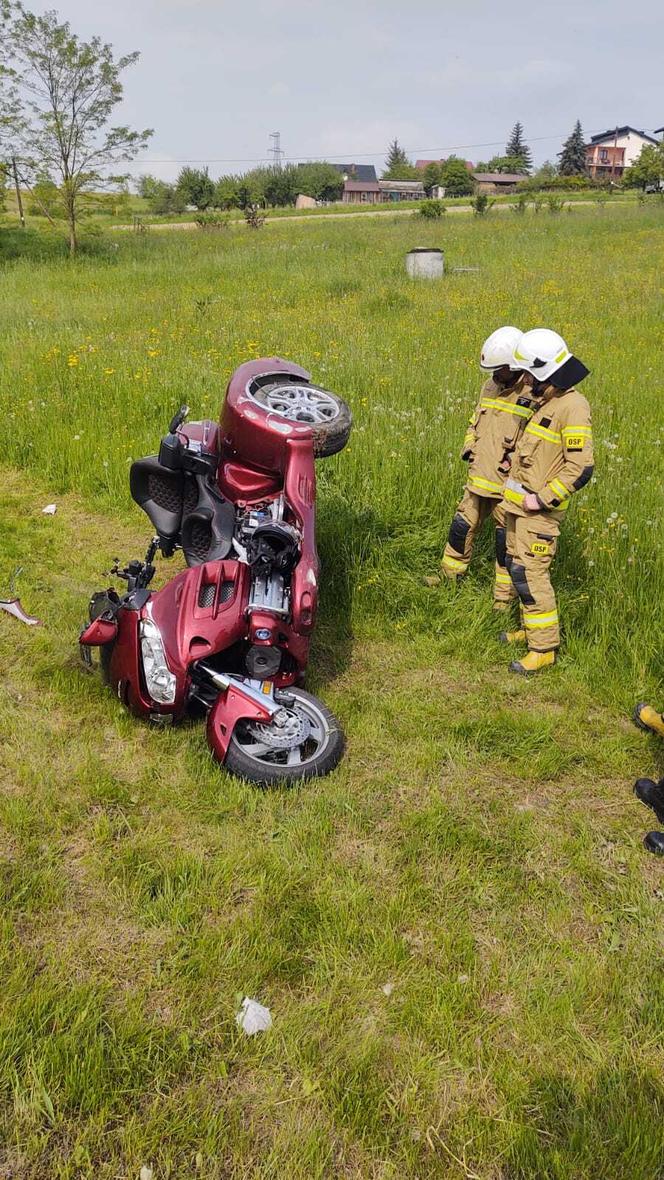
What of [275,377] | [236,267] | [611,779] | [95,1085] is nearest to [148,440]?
[275,377]

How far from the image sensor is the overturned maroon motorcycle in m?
3.36

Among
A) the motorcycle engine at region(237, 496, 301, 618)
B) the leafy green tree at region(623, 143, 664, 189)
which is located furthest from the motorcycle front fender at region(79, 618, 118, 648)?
the leafy green tree at region(623, 143, 664, 189)

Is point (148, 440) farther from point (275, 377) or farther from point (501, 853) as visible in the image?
point (501, 853)

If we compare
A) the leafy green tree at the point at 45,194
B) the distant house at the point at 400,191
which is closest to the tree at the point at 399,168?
the distant house at the point at 400,191

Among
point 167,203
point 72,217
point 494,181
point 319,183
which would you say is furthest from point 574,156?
point 72,217

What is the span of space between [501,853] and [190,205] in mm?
73565

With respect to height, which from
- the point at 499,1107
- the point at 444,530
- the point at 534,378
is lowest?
the point at 499,1107

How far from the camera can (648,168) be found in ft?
163

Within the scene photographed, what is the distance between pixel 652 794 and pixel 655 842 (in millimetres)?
298

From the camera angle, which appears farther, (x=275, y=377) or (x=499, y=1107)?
(x=275, y=377)

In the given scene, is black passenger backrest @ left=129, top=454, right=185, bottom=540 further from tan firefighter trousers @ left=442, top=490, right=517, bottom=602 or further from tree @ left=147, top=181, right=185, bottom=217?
tree @ left=147, top=181, right=185, bottom=217

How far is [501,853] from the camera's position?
320 centimetres

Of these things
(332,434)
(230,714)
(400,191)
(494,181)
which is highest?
(494,181)

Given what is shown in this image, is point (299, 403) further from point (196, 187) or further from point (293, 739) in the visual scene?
point (196, 187)
